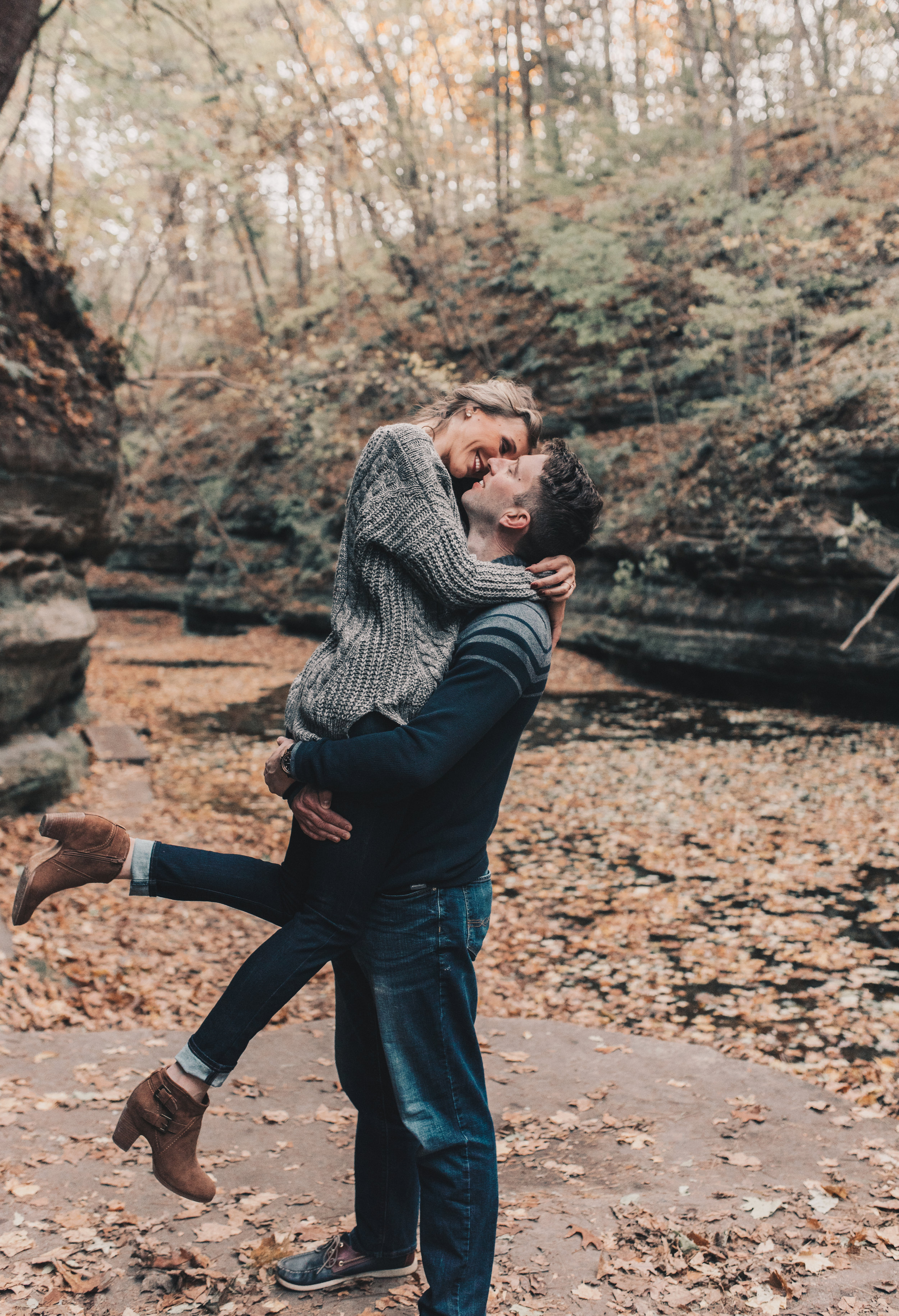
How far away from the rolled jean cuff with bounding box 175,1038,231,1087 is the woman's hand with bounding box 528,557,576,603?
1.43m

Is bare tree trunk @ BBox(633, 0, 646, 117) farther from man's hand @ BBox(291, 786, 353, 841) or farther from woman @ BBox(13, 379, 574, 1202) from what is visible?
man's hand @ BBox(291, 786, 353, 841)

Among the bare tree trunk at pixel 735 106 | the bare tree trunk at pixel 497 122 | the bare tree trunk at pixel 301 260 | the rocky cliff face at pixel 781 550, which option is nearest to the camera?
the rocky cliff face at pixel 781 550

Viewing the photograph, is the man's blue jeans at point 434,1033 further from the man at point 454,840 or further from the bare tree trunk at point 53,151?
the bare tree trunk at point 53,151

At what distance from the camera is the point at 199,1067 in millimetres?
2170

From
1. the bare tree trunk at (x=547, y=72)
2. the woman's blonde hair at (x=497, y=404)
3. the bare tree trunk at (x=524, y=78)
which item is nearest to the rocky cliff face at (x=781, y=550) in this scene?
the woman's blonde hair at (x=497, y=404)

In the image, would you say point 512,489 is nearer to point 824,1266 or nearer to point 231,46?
point 824,1266

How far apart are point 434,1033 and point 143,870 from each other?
0.89 metres

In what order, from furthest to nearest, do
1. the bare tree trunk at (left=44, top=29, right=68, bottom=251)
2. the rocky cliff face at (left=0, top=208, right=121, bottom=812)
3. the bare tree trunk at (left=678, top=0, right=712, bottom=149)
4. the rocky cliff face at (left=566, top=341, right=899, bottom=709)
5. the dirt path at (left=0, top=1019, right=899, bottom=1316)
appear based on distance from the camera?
the bare tree trunk at (left=678, top=0, right=712, bottom=149) < the rocky cliff face at (left=566, top=341, right=899, bottom=709) < the bare tree trunk at (left=44, top=29, right=68, bottom=251) < the rocky cliff face at (left=0, top=208, right=121, bottom=812) < the dirt path at (left=0, top=1019, right=899, bottom=1316)

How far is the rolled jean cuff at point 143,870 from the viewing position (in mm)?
2350

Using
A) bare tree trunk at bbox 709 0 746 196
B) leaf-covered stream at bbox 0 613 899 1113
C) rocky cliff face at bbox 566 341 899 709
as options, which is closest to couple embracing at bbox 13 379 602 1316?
leaf-covered stream at bbox 0 613 899 1113

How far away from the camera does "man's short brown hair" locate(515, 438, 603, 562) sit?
7.33ft

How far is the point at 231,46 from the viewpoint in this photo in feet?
44.7

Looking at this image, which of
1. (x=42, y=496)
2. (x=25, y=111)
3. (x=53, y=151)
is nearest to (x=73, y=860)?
(x=42, y=496)

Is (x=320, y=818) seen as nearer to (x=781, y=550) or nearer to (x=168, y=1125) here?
(x=168, y=1125)
